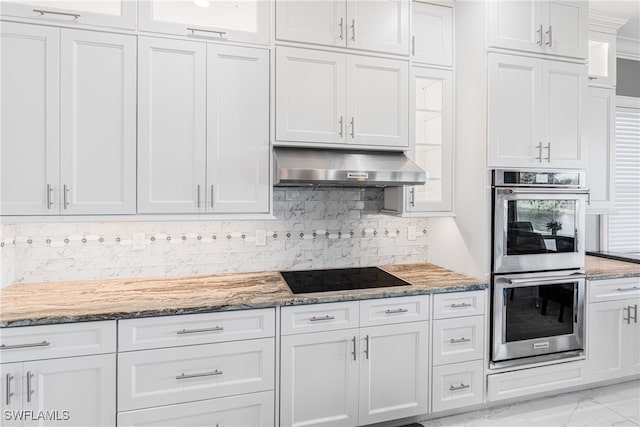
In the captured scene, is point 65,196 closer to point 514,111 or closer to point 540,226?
point 514,111

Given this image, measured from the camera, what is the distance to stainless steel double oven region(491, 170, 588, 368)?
2525mm

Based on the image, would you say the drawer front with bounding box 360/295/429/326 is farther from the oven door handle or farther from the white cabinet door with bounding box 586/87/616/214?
the white cabinet door with bounding box 586/87/616/214

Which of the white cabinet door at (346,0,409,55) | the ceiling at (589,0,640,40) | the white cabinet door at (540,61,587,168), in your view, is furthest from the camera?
the ceiling at (589,0,640,40)

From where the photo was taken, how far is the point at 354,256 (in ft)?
9.62

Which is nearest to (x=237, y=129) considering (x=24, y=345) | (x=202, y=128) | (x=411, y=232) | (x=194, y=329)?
(x=202, y=128)

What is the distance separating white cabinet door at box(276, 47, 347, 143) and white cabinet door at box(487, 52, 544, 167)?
1.02 m

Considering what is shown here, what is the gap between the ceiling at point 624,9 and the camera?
307 centimetres

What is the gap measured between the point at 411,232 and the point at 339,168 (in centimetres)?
111

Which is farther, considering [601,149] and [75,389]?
[601,149]

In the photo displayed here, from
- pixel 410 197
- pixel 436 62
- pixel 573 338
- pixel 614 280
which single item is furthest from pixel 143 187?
pixel 614 280

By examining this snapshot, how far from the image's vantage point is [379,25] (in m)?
2.50

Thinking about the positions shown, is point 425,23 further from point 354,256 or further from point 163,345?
point 163,345

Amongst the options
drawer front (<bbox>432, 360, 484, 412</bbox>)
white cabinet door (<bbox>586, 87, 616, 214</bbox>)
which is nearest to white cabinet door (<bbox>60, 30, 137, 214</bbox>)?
drawer front (<bbox>432, 360, 484, 412</bbox>)

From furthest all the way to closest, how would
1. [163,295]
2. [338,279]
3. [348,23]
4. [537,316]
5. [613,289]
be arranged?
1. [613,289]
2. [537,316]
3. [338,279]
4. [348,23]
5. [163,295]
